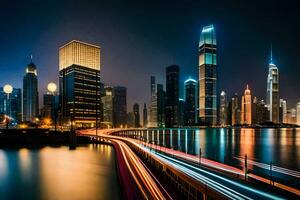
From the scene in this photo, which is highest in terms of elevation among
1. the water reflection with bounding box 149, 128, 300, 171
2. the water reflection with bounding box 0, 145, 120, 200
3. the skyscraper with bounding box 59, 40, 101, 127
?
the skyscraper with bounding box 59, 40, 101, 127

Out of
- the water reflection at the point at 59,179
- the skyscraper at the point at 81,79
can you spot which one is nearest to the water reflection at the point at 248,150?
the water reflection at the point at 59,179

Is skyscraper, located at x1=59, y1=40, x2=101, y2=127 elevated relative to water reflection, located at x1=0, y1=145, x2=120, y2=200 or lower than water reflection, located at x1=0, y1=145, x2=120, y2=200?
elevated

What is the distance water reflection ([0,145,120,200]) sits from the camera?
1139 inches

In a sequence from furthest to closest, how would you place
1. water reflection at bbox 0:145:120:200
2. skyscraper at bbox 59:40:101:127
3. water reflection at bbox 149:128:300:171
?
skyscraper at bbox 59:40:101:127 → water reflection at bbox 149:128:300:171 → water reflection at bbox 0:145:120:200

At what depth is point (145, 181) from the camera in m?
22.3

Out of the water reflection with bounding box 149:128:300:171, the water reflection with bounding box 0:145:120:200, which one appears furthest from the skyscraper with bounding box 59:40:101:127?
the water reflection with bounding box 0:145:120:200

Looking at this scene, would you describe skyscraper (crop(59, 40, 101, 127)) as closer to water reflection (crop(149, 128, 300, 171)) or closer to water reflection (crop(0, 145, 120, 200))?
water reflection (crop(149, 128, 300, 171))

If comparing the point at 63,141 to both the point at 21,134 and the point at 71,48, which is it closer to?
the point at 21,134

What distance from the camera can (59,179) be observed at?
1437 inches

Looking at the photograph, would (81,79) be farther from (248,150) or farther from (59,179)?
(59,179)

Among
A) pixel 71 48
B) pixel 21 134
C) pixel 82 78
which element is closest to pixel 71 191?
pixel 21 134

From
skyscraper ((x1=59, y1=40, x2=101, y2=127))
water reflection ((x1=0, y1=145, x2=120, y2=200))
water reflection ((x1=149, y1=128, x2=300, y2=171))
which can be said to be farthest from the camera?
skyscraper ((x1=59, y1=40, x2=101, y2=127))

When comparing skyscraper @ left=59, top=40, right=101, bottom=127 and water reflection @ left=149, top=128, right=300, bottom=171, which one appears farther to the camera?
skyscraper @ left=59, top=40, right=101, bottom=127

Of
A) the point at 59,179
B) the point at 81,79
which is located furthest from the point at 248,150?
the point at 81,79
